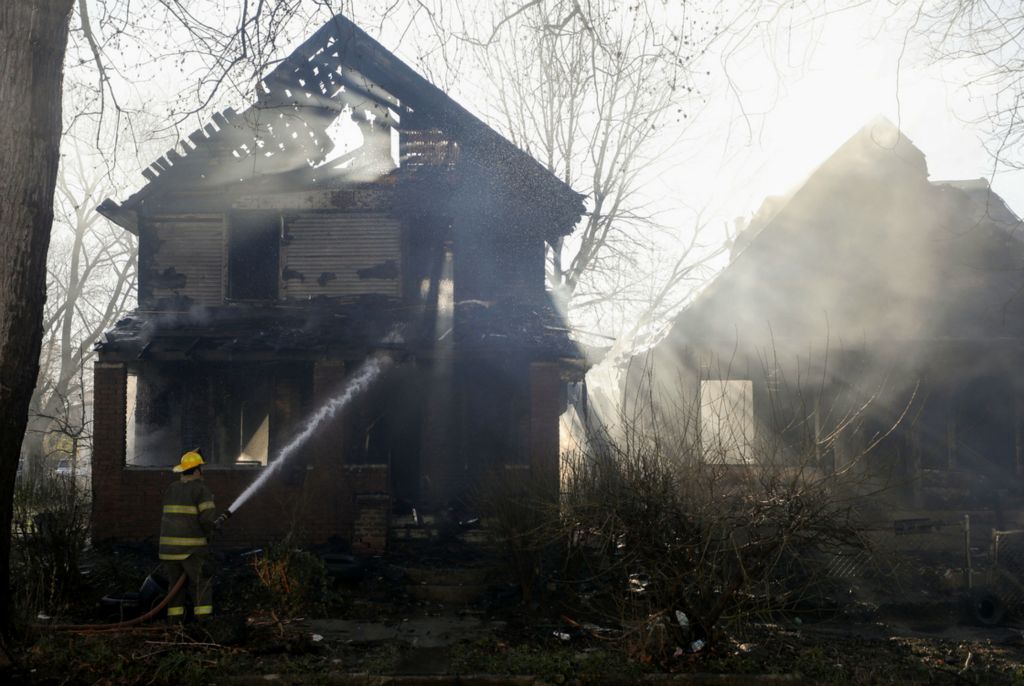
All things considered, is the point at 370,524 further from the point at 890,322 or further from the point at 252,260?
the point at 890,322

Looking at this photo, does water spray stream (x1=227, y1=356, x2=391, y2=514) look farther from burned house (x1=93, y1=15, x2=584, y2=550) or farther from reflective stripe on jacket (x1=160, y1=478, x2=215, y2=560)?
reflective stripe on jacket (x1=160, y1=478, x2=215, y2=560)

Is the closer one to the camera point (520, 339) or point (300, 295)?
point (520, 339)

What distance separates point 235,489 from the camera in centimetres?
1477

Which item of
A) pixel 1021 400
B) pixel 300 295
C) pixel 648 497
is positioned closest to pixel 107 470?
pixel 300 295

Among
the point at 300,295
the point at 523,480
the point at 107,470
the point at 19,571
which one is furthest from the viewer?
the point at 300,295

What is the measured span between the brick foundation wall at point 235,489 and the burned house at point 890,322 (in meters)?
6.22

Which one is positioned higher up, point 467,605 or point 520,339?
point 520,339

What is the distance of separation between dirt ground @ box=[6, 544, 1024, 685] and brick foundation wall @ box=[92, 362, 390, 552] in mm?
3407

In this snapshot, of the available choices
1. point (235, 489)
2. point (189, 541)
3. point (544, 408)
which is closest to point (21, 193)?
point (189, 541)

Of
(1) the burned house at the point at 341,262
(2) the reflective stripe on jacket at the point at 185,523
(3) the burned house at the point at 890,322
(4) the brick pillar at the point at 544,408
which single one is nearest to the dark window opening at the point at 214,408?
(1) the burned house at the point at 341,262

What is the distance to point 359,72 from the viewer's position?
1770 centimetres

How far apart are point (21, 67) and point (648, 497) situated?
244 inches

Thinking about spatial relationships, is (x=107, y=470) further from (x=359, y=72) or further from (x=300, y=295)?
(x=359, y=72)

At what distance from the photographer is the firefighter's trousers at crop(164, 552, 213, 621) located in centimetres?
909
